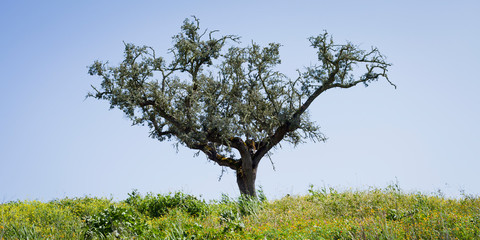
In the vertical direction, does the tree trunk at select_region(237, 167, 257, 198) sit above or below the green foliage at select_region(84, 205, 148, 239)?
above

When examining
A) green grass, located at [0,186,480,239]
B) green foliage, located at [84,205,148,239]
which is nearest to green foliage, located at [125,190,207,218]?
green grass, located at [0,186,480,239]

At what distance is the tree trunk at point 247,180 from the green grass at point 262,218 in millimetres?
2566

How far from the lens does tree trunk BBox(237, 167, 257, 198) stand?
17219 mm

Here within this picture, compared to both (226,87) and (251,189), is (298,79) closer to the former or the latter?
(226,87)

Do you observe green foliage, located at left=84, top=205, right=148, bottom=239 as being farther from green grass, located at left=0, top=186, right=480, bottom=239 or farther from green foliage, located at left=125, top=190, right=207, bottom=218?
green foliage, located at left=125, top=190, right=207, bottom=218

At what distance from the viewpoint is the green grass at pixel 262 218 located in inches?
300

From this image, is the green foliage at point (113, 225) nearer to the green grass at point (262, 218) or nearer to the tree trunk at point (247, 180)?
the green grass at point (262, 218)

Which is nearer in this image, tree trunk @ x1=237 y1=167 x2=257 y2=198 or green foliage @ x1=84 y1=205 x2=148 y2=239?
green foliage @ x1=84 y1=205 x2=148 y2=239

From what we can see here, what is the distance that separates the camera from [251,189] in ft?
56.4

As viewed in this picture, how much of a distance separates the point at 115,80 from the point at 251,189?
7978mm

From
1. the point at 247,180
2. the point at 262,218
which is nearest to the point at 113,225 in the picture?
the point at 262,218

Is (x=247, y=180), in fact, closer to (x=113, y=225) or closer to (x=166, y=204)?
(x=166, y=204)

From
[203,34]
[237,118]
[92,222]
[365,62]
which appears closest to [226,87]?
[237,118]

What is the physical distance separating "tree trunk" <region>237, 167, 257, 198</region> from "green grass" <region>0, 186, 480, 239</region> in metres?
2.57
